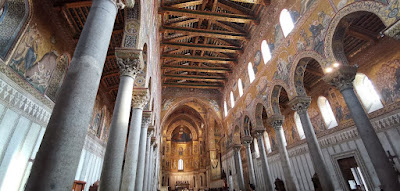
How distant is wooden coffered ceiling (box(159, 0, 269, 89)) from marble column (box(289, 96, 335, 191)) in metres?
6.12

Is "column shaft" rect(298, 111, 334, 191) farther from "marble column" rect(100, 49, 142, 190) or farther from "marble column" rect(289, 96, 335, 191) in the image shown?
"marble column" rect(100, 49, 142, 190)

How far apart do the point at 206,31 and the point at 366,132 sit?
10185 millimetres

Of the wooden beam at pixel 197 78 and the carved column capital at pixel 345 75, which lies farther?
the wooden beam at pixel 197 78

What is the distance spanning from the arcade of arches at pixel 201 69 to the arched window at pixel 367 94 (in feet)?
0.16

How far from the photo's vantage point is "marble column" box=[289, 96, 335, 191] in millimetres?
6461

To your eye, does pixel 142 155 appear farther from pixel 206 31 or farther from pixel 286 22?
pixel 286 22

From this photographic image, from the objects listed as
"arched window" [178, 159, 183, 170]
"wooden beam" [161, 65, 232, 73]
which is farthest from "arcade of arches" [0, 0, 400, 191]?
"arched window" [178, 159, 183, 170]

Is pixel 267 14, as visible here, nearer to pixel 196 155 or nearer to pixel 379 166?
pixel 379 166

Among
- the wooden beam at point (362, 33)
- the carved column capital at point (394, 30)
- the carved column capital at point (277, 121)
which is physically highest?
the wooden beam at point (362, 33)

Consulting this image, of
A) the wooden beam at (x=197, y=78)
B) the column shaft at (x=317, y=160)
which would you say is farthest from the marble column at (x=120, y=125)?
the wooden beam at (x=197, y=78)

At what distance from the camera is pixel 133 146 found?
6148 mm

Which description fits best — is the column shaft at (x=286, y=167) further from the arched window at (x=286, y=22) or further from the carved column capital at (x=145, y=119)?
the carved column capital at (x=145, y=119)

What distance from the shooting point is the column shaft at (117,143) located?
158 inches


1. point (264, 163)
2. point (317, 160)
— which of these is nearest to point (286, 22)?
point (317, 160)
